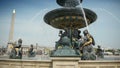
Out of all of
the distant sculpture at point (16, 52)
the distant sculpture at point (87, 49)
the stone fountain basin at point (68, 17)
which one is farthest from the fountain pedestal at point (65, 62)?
the stone fountain basin at point (68, 17)

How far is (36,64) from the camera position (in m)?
3.51

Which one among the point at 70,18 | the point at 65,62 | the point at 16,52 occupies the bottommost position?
the point at 65,62

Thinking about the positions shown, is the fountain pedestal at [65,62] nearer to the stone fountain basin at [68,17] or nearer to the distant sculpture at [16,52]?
the distant sculpture at [16,52]

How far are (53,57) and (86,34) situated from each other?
1556 millimetres

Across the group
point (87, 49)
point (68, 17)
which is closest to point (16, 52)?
point (87, 49)

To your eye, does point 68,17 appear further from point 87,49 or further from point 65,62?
point 65,62

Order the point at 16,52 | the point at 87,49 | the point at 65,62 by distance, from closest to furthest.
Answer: the point at 65,62 < the point at 87,49 < the point at 16,52

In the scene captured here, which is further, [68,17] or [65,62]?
[68,17]

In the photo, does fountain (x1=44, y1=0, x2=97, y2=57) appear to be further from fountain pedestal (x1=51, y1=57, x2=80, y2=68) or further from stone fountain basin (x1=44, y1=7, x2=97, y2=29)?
fountain pedestal (x1=51, y1=57, x2=80, y2=68)

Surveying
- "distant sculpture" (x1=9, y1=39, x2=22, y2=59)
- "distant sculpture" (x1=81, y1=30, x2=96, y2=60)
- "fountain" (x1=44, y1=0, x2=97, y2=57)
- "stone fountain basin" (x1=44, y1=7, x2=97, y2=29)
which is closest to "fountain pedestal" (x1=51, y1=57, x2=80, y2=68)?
"distant sculpture" (x1=81, y1=30, x2=96, y2=60)

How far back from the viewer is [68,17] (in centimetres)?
558

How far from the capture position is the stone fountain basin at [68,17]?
5441 mm

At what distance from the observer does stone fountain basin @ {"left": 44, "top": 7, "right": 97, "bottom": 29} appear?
17.9 ft

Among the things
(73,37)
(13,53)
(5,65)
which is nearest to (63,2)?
(73,37)
